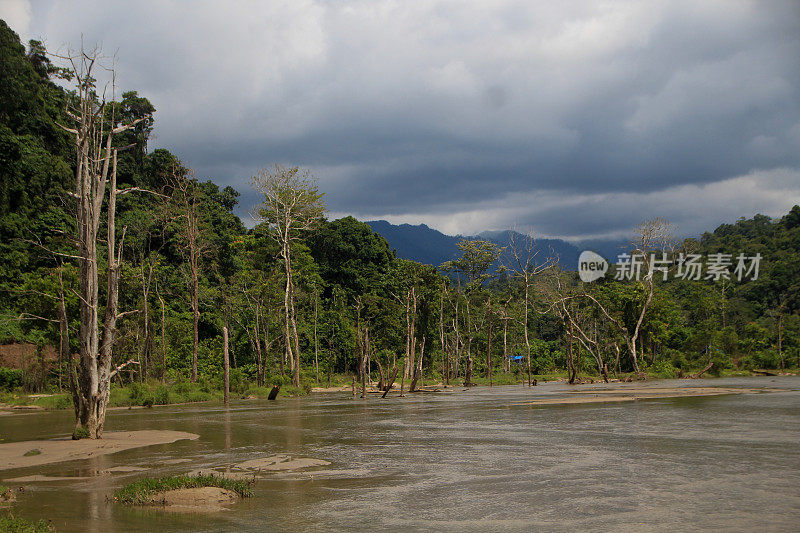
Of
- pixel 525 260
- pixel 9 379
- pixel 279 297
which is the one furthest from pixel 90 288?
pixel 525 260

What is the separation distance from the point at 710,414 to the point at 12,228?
50700 mm

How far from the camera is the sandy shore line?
54.3 ft

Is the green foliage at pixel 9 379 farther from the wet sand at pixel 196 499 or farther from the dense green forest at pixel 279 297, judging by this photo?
the wet sand at pixel 196 499

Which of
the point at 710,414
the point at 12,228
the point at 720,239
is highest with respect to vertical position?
the point at 720,239

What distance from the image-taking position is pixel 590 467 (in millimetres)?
14406

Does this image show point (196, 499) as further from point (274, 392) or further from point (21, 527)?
point (274, 392)

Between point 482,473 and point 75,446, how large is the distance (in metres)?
12.1

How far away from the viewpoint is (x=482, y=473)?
14.0 m

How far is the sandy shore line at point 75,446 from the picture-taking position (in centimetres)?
1656

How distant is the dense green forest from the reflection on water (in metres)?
22.6

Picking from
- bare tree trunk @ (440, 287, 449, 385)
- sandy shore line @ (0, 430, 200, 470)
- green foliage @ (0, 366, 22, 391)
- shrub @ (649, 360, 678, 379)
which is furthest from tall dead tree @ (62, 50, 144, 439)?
shrub @ (649, 360, 678, 379)

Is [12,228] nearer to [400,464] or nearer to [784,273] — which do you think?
[400,464]

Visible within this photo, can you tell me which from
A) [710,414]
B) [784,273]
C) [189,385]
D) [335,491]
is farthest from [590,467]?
[784,273]

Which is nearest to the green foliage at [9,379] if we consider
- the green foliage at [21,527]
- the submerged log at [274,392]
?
the submerged log at [274,392]
